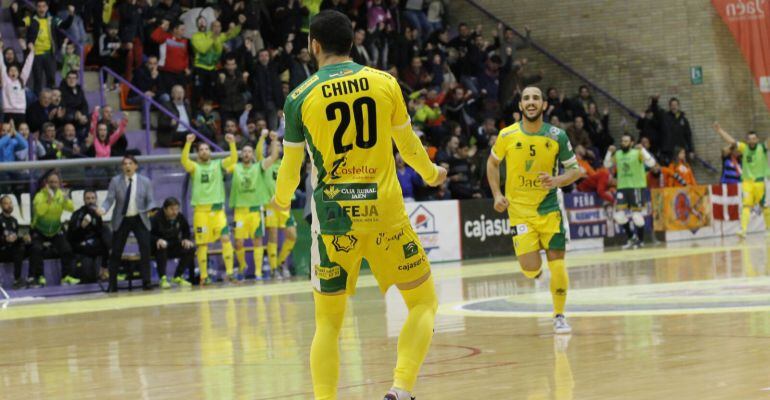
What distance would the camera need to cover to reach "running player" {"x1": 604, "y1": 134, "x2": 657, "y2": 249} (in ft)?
101

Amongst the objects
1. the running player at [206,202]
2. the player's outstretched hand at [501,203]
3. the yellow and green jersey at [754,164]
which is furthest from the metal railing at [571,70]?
the player's outstretched hand at [501,203]

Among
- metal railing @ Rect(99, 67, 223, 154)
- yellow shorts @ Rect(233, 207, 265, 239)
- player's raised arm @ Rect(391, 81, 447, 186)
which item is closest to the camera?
player's raised arm @ Rect(391, 81, 447, 186)

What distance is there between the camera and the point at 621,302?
15.0m

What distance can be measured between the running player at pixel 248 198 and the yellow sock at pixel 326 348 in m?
17.6

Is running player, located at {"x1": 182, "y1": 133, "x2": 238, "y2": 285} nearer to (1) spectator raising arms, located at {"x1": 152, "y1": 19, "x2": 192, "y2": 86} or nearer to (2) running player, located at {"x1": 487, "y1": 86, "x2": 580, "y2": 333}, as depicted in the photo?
(1) spectator raising arms, located at {"x1": 152, "y1": 19, "x2": 192, "y2": 86}

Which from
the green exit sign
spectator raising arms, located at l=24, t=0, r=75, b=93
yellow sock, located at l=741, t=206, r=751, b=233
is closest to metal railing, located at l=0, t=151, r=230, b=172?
spectator raising arms, located at l=24, t=0, r=75, b=93

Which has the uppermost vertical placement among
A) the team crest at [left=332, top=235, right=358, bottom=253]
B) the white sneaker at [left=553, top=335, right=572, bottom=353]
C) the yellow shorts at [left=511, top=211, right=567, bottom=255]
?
the team crest at [left=332, top=235, right=358, bottom=253]

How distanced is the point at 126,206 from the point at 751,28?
65.0 ft

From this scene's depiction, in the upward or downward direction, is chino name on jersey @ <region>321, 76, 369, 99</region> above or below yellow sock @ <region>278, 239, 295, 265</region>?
above

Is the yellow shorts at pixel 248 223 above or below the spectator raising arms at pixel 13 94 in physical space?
below

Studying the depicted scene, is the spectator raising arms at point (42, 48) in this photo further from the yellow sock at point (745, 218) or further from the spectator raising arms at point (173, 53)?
the yellow sock at point (745, 218)

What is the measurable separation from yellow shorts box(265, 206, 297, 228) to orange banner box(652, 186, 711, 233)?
11.2 m

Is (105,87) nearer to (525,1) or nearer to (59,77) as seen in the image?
(59,77)

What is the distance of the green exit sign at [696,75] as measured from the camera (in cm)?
3631
